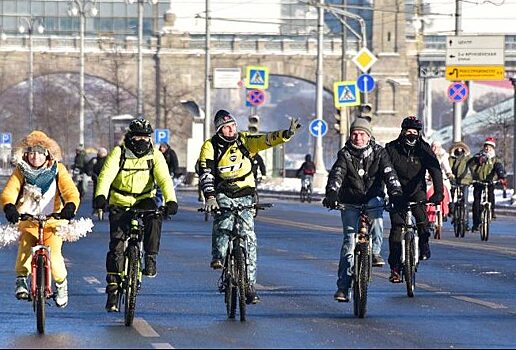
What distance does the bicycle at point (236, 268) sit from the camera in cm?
1514

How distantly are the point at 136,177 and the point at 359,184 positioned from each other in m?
2.28

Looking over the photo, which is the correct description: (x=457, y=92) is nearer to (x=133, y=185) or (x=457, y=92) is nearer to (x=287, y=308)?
(x=287, y=308)

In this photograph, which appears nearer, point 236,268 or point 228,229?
point 236,268

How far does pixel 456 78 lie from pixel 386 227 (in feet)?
51.1

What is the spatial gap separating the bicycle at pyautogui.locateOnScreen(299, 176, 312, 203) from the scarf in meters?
40.0

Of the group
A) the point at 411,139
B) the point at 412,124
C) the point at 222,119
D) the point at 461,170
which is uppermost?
the point at 222,119

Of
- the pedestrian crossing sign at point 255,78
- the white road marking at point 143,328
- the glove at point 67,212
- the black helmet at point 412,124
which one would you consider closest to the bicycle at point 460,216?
the black helmet at point 412,124

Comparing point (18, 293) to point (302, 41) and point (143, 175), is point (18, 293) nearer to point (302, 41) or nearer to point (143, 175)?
point (143, 175)

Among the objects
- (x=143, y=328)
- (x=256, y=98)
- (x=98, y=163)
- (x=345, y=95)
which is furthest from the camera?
(x=256, y=98)

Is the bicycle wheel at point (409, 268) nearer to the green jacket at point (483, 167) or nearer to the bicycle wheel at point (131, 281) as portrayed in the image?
the bicycle wheel at point (131, 281)

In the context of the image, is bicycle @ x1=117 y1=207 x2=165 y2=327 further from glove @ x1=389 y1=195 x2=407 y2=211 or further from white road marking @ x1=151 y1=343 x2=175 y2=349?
glove @ x1=389 y1=195 x2=407 y2=211

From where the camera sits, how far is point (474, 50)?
49781 mm

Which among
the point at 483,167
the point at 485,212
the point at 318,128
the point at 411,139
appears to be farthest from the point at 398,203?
the point at 318,128

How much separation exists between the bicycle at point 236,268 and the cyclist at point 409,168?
9.45 ft
